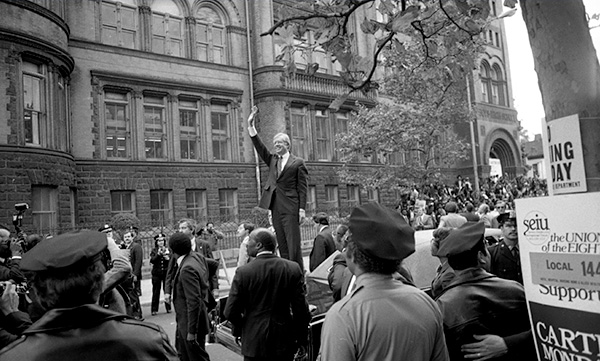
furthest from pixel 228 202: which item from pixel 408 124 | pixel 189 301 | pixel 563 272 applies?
pixel 563 272

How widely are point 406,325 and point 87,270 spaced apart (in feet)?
4.91

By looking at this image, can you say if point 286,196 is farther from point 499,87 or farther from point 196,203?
point 499,87

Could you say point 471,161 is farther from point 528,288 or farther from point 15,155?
point 528,288

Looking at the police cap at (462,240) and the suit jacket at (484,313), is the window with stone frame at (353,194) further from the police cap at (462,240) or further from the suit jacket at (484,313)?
the suit jacket at (484,313)

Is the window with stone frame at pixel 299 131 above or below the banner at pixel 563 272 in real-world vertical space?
above

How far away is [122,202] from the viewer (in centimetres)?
2248

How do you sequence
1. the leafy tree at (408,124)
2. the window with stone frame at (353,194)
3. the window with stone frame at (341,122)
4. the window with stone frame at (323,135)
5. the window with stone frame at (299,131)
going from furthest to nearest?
the window with stone frame at (353,194), the window with stone frame at (341,122), the window with stone frame at (323,135), the window with stone frame at (299,131), the leafy tree at (408,124)

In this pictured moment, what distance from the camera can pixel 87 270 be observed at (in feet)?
7.02

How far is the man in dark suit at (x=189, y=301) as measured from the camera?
6.08m

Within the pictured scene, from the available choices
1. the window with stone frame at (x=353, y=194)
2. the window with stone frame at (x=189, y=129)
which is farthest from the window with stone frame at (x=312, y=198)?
the window with stone frame at (x=189, y=129)

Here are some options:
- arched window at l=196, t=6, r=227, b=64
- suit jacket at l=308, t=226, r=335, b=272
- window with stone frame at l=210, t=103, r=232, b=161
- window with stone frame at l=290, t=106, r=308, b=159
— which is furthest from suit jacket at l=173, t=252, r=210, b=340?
window with stone frame at l=290, t=106, r=308, b=159

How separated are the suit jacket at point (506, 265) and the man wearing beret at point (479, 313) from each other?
305cm

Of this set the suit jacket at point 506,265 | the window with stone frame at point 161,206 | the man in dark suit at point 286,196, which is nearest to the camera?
the suit jacket at point 506,265

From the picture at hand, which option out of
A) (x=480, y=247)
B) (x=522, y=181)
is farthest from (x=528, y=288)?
(x=522, y=181)
